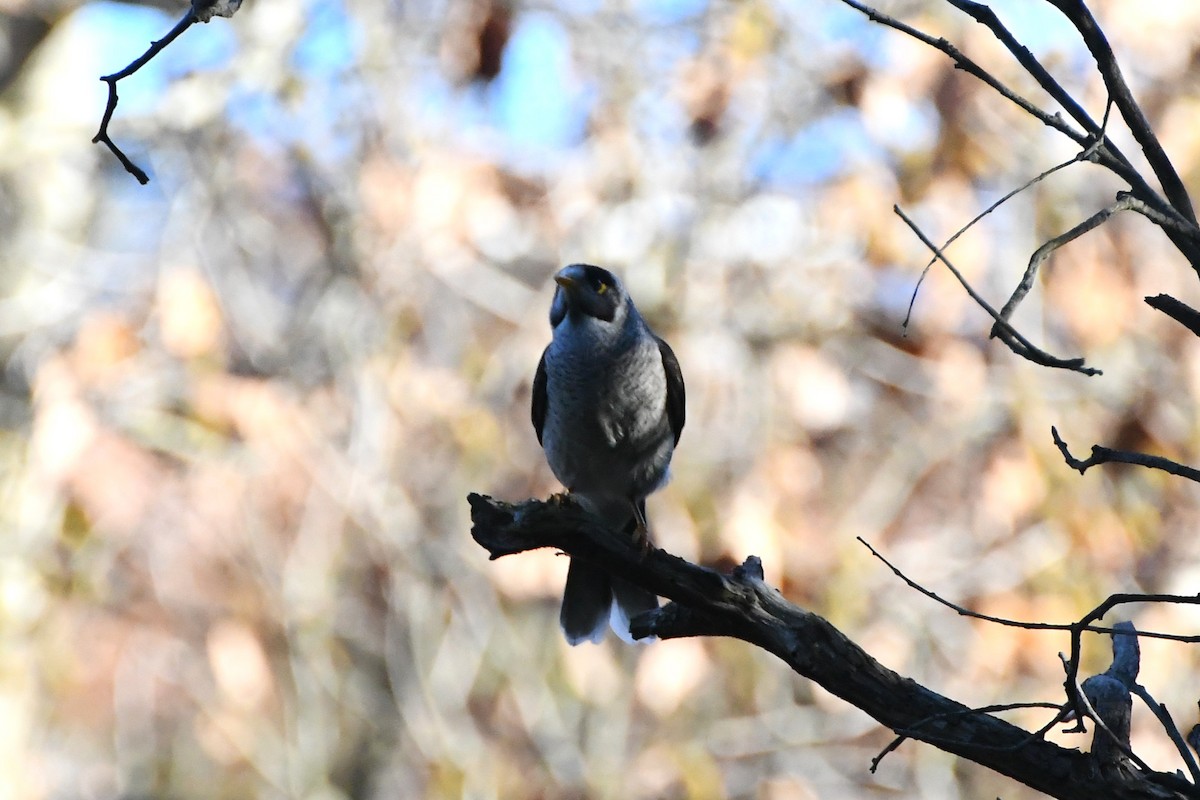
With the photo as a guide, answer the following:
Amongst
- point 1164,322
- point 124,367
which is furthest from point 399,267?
point 1164,322

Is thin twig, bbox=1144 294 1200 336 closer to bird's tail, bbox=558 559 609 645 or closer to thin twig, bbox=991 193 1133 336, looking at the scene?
thin twig, bbox=991 193 1133 336

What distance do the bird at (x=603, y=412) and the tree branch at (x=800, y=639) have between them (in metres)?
1.08

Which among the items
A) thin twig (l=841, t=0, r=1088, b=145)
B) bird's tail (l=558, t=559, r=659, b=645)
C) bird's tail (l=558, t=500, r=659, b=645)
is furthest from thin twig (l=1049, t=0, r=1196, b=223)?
bird's tail (l=558, t=559, r=659, b=645)

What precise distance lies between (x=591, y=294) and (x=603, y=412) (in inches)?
17.0

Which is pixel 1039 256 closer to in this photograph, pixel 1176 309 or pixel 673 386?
pixel 1176 309

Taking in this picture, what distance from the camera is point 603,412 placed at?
427cm

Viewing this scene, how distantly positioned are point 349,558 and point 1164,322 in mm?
4600

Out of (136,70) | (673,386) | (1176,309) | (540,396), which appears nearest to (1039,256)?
(1176,309)

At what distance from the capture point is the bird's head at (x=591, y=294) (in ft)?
14.3

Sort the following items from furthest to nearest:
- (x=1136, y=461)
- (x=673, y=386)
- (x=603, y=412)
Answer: (x=673, y=386) < (x=603, y=412) < (x=1136, y=461)

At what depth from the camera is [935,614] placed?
21.7 feet

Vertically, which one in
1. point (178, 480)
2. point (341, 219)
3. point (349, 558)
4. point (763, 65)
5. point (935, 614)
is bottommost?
point (178, 480)

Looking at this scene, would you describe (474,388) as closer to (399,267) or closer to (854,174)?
(399,267)

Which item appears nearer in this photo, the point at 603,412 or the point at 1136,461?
the point at 1136,461
